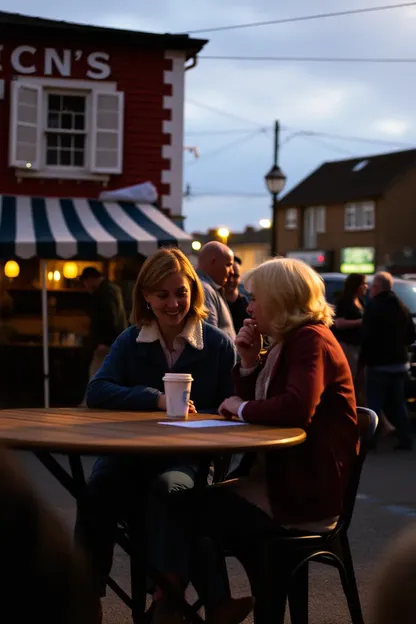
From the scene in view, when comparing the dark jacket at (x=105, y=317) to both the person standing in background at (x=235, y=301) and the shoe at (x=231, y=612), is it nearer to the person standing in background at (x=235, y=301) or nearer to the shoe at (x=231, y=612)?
the person standing in background at (x=235, y=301)

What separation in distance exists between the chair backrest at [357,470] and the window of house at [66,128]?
1376 cm

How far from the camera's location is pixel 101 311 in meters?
13.5

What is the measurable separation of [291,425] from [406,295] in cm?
1091

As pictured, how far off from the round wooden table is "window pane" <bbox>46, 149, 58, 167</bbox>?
13.7m

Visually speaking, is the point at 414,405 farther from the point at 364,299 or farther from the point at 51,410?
the point at 51,410

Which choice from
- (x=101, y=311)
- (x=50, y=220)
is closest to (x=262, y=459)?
(x=101, y=311)

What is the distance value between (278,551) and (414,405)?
1062 centimetres

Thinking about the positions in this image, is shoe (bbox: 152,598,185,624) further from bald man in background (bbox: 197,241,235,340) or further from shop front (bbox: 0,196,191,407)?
shop front (bbox: 0,196,191,407)

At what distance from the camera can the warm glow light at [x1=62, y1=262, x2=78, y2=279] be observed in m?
16.9

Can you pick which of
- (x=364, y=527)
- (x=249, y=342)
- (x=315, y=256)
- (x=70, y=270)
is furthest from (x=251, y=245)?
(x=249, y=342)

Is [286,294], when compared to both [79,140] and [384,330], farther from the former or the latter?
[79,140]

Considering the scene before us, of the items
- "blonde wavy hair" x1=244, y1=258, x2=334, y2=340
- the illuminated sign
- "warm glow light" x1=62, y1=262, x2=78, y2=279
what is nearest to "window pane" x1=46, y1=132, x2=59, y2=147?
"warm glow light" x1=62, y1=262, x2=78, y2=279

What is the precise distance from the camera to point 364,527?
7559 mm

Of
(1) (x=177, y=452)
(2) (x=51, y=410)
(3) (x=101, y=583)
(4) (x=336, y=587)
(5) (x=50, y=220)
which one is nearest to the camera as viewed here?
(1) (x=177, y=452)
